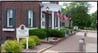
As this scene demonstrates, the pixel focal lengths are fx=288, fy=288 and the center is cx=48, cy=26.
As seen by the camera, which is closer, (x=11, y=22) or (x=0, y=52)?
(x=0, y=52)

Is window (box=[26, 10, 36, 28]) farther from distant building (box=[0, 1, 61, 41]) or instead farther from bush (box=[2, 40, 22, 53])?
bush (box=[2, 40, 22, 53])

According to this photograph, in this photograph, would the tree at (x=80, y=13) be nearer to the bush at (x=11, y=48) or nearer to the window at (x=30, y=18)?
the window at (x=30, y=18)

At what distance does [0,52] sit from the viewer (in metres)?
13.6

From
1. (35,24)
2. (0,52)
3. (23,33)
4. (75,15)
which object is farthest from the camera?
(75,15)

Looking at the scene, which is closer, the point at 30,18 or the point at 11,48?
the point at 11,48

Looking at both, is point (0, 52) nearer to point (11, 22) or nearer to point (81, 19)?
point (11, 22)

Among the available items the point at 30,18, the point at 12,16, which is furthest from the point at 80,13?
the point at 12,16

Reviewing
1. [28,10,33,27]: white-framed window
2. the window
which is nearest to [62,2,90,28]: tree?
the window

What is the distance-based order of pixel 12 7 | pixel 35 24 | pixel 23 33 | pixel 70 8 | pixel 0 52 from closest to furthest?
1. pixel 0 52
2. pixel 23 33
3. pixel 12 7
4. pixel 35 24
5. pixel 70 8

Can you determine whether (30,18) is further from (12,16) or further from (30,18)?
(12,16)

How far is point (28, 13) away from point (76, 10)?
50.5 m

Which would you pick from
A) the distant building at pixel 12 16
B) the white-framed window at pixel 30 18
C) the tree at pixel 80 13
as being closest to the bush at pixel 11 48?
the distant building at pixel 12 16

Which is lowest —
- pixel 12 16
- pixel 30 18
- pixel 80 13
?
pixel 30 18

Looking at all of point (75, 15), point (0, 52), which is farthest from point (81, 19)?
point (0, 52)
